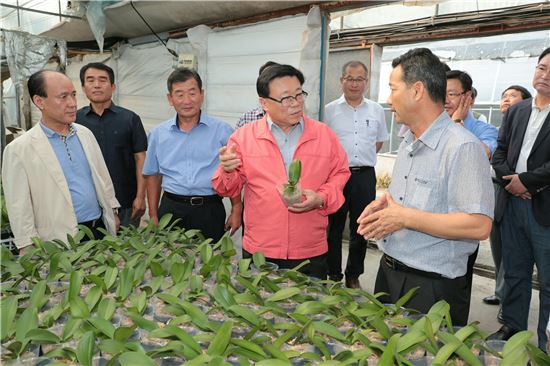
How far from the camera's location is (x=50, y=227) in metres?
2.29

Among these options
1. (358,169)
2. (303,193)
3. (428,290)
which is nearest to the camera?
(428,290)

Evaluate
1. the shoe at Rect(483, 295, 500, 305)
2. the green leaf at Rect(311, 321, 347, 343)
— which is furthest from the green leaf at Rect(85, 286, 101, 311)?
the shoe at Rect(483, 295, 500, 305)

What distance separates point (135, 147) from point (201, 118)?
68cm

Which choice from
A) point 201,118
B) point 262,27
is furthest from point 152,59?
point 201,118

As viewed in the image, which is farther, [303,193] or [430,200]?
[303,193]

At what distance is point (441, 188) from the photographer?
163 centimetres

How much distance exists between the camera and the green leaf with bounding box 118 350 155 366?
854 mm

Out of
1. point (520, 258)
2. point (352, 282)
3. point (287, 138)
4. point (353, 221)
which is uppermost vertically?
point (287, 138)

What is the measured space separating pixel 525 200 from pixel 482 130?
→ 736mm

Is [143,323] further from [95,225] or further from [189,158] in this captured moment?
[189,158]

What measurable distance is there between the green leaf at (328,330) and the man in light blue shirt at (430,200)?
57cm

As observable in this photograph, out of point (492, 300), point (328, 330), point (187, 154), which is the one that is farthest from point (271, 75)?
point (492, 300)

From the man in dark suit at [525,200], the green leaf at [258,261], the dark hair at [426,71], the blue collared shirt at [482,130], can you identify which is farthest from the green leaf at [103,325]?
the blue collared shirt at [482,130]

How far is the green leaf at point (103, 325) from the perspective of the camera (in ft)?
3.26
